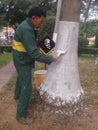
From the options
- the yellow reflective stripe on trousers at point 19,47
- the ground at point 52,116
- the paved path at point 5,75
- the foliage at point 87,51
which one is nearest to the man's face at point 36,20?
the yellow reflective stripe on trousers at point 19,47

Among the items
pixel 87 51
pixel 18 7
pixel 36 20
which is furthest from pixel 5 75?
pixel 18 7

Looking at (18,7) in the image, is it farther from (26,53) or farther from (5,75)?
(26,53)

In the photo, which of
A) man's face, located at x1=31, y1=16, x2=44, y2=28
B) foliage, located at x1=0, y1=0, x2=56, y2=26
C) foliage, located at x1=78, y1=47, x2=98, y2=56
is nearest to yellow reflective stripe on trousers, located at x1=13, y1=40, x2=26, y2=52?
man's face, located at x1=31, y1=16, x2=44, y2=28

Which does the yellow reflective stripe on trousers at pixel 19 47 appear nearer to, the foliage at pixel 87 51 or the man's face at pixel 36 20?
the man's face at pixel 36 20

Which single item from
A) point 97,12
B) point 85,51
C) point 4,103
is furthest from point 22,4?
point 4,103

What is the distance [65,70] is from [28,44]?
2.92 ft

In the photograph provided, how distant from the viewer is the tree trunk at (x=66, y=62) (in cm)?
490

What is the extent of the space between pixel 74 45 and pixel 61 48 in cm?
Answer: 22

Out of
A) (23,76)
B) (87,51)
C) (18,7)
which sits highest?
(23,76)

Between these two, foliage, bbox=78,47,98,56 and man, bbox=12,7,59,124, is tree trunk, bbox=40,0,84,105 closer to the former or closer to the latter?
man, bbox=12,7,59,124

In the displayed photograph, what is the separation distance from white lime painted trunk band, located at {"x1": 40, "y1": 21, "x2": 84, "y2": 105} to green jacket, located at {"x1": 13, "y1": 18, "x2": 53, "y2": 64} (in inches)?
19.1

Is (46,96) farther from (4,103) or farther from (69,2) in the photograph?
(69,2)

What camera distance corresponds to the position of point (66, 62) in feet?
16.1

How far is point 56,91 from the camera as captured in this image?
4.94 meters
